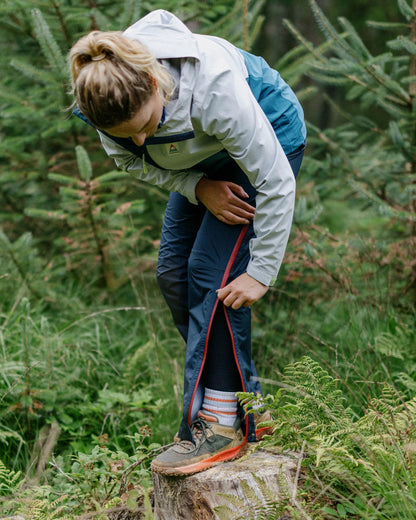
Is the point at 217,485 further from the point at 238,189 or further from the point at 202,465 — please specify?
the point at 238,189

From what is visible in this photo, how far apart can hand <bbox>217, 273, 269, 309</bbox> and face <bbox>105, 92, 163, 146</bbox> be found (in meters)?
0.62

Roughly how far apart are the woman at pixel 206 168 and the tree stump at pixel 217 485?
0.07 metres

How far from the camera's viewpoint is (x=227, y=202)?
2066 mm

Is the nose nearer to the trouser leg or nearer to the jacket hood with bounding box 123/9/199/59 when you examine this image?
the jacket hood with bounding box 123/9/199/59

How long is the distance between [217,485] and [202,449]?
0.17 meters

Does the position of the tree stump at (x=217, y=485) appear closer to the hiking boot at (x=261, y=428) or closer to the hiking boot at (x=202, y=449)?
the hiking boot at (x=202, y=449)

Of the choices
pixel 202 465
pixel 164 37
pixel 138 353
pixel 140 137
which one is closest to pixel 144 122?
pixel 140 137

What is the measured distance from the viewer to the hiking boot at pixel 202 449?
2.01 metres

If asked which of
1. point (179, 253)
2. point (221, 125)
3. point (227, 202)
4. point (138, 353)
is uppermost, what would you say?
point (221, 125)

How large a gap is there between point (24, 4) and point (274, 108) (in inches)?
91.4

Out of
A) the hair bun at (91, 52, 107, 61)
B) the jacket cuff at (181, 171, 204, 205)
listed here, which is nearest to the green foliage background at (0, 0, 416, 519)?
the jacket cuff at (181, 171, 204, 205)

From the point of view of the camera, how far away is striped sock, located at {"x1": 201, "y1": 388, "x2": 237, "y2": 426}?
7.00ft

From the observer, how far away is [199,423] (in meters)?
2.13

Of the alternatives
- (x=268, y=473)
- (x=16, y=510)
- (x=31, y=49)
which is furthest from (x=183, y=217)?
(x=31, y=49)
